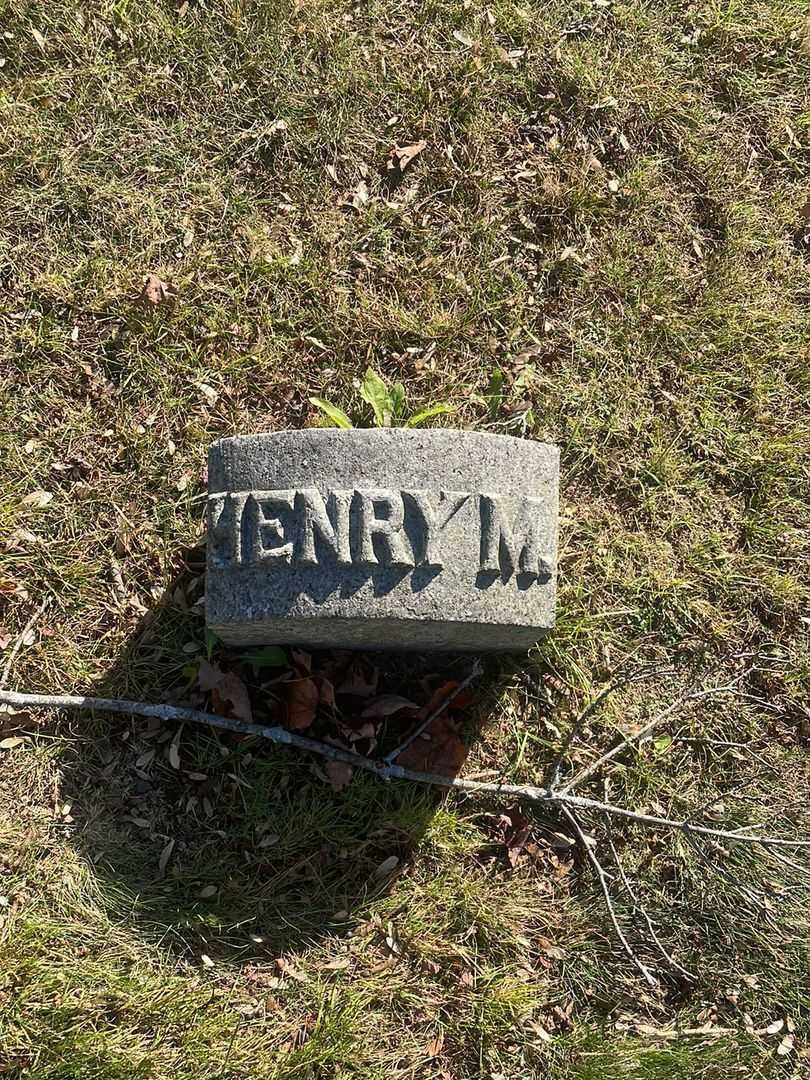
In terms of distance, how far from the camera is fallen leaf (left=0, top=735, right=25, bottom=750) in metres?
3.13

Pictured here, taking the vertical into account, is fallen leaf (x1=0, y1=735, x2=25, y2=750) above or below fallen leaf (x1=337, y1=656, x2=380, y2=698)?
below

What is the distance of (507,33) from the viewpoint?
3.75 m

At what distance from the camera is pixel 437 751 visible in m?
3.19

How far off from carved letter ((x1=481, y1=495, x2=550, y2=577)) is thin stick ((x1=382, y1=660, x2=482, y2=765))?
75 cm

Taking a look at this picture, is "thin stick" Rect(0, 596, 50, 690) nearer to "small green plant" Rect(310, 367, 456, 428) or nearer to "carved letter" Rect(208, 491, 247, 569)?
"carved letter" Rect(208, 491, 247, 569)

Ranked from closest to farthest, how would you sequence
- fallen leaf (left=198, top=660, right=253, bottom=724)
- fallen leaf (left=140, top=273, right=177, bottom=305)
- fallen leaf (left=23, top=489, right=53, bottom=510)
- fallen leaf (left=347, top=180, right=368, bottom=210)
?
1. fallen leaf (left=198, top=660, right=253, bottom=724)
2. fallen leaf (left=23, top=489, right=53, bottom=510)
3. fallen leaf (left=140, top=273, right=177, bottom=305)
4. fallen leaf (left=347, top=180, right=368, bottom=210)

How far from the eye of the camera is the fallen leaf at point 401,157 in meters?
3.60

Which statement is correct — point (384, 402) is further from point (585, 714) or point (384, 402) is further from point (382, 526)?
point (585, 714)

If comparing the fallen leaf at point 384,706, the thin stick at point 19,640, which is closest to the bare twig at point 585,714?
the fallen leaf at point 384,706

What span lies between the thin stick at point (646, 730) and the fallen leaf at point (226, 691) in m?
1.13

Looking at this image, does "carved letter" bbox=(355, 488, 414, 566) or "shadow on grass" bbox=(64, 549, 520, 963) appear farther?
"shadow on grass" bbox=(64, 549, 520, 963)

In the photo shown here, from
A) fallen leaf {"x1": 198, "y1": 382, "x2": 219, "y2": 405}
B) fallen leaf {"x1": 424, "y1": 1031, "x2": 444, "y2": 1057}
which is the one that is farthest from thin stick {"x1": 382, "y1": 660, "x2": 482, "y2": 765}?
fallen leaf {"x1": 198, "y1": 382, "x2": 219, "y2": 405}

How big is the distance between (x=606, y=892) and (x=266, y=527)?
1688mm

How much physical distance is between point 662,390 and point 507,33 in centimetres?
159
